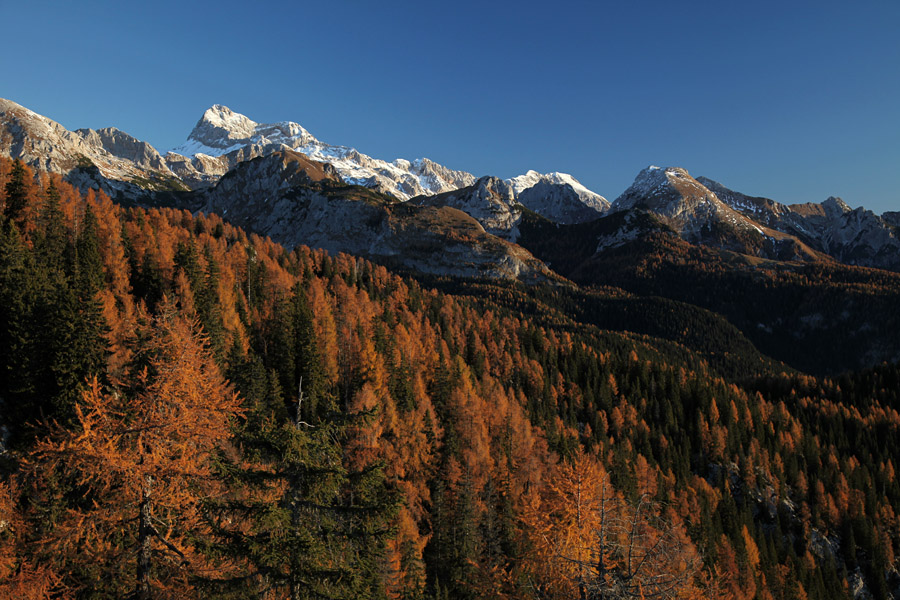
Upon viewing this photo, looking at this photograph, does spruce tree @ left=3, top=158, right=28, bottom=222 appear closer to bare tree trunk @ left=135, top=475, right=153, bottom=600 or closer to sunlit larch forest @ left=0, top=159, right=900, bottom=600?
sunlit larch forest @ left=0, top=159, right=900, bottom=600

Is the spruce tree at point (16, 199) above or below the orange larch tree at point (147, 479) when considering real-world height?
above

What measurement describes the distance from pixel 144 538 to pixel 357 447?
4240 cm

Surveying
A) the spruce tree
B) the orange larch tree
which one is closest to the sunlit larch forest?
the orange larch tree

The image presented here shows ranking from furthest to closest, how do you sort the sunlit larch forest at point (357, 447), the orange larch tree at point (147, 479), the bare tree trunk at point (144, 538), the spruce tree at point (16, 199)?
the spruce tree at point (16, 199) → the sunlit larch forest at point (357, 447) → the bare tree trunk at point (144, 538) → the orange larch tree at point (147, 479)

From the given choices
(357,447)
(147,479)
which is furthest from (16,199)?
(147,479)

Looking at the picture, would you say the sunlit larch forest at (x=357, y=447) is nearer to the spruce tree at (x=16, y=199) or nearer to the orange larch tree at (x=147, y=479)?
the orange larch tree at (x=147, y=479)

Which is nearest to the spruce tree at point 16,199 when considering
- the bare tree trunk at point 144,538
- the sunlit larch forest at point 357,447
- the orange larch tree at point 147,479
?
the sunlit larch forest at point 357,447

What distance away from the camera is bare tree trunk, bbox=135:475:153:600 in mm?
12195

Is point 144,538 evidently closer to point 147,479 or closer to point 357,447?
point 147,479

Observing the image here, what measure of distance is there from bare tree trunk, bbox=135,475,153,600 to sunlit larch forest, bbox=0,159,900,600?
0.36ft

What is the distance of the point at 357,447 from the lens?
2096 inches

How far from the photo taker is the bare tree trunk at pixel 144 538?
12.2 metres

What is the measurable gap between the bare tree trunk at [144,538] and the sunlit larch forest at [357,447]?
109 mm

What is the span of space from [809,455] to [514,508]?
4487 inches
